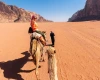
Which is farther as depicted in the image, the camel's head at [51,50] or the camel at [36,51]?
the camel at [36,51]

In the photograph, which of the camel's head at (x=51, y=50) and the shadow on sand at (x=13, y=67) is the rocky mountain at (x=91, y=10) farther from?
the camel's head at (x=51, y=50)

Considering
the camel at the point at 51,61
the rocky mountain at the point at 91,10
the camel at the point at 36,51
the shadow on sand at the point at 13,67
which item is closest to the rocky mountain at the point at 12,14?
the rocky mountain at the point at 91,10

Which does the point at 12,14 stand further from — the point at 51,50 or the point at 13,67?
the point at 51,50

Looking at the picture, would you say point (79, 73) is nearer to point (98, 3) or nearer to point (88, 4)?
point (98, 3)

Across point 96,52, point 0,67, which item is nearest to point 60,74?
point 0,67

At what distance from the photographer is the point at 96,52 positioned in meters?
12.4

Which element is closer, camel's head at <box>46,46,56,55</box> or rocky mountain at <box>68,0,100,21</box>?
camel's head at <box>46,46,56,55</box>

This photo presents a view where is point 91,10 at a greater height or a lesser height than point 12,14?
greater

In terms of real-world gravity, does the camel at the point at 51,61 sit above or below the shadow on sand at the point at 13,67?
above

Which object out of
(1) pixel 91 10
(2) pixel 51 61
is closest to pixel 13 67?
(2) pixel 51 61

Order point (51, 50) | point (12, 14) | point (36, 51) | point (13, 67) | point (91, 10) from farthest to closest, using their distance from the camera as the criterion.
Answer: point (12, 14) < point (91, 10) < point (13, 67) < point (36, 51) < point (51, 50)

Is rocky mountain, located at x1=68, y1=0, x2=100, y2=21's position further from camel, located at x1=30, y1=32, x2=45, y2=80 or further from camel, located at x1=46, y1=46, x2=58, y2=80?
camel, located at x1=46, y1=46, x2=58, y2=80

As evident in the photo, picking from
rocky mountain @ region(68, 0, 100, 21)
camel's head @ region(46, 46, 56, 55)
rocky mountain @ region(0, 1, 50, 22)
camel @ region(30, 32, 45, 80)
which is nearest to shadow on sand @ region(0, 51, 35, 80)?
camel @ region(30, 32, 45, 80)

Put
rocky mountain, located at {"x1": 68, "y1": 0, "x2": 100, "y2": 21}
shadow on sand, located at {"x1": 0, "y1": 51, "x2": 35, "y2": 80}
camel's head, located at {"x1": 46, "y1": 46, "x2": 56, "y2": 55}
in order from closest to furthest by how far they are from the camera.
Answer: camel's head, located at {"x1": 46, "y1": 46, "x2": 56, "y2": 55}, shadow on sand, located at {"x1": 0, "y1": 51, "x2": 35, "y2": 80}, rocky mountain, located at {"x1": 68, "y1": 0, "x2": 100, "y2": 21}
